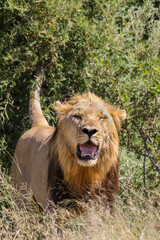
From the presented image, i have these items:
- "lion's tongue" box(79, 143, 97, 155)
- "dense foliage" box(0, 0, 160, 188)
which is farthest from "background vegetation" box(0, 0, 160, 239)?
"lion's tongue" box(79, 143, 97, 155)

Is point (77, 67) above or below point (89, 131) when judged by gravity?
above

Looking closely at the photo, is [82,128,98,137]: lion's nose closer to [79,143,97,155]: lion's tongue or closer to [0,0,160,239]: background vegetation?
[79,143,97,155]: lion's tongue

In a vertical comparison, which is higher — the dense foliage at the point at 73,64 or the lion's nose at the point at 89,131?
the dense foliage at the point at 73,64

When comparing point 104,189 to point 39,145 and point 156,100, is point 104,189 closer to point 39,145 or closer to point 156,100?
point 39,145

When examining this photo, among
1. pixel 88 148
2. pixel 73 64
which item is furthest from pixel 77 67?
pixel 88 148

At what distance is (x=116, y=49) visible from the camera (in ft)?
18.5

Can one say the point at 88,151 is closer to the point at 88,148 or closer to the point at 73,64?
the point at 88,148

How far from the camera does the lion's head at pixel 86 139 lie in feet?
12.3

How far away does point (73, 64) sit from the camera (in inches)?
228

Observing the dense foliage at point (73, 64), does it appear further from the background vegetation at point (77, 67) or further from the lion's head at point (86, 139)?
the lion's head at point (86, 139)

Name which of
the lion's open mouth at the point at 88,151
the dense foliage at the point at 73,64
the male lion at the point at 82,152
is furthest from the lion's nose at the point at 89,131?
the dense foliage at the point at 73,64

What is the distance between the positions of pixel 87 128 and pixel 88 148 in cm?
20

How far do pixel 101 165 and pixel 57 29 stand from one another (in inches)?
83.0

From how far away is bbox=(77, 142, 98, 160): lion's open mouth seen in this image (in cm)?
377
